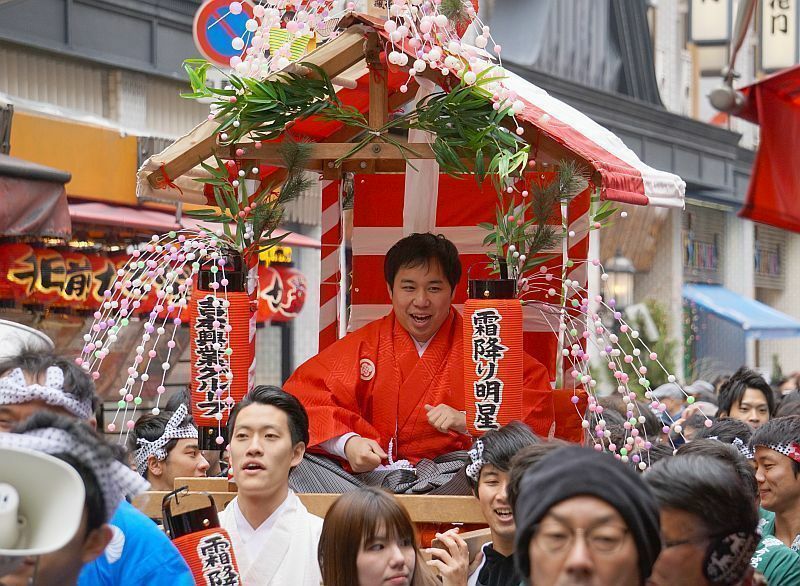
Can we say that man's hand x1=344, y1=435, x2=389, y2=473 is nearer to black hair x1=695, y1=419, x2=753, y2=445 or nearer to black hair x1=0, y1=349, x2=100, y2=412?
black hair x1=695, y1=419, x2=753, y2=445

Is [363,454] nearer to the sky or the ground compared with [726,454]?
nearer to the ground

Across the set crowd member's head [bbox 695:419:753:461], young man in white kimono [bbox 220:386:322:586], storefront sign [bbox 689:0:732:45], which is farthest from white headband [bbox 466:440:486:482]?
storefront sign [bbox 689:0:732:45]

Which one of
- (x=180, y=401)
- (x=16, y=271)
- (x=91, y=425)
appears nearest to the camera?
(x=91, y=425)

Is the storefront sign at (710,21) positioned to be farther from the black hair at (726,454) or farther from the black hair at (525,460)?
the black hair at (525,460)

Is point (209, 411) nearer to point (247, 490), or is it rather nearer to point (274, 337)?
point (247, 490)

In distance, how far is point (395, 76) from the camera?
7051 mm

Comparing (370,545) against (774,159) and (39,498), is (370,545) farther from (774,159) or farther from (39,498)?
(774,159)

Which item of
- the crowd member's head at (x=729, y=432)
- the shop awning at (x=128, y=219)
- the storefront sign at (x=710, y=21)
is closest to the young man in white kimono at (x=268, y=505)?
the crowd member's head at (x=729, y=432)

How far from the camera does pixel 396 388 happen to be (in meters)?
6.51

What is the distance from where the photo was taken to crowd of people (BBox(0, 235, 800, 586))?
8.96ft

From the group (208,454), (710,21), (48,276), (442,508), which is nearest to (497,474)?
(442,508)

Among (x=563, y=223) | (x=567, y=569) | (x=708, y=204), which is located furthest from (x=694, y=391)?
(x=708, y=204)

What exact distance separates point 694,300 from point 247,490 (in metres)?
21.1

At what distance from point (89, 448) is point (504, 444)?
7.67 ft
